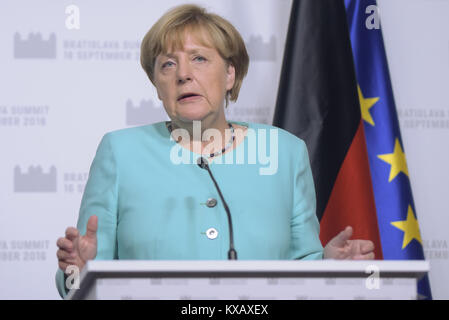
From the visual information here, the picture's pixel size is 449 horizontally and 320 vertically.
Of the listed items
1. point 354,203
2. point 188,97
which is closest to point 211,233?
point 188,97

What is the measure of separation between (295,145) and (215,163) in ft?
0.99

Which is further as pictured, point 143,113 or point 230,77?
point 143,113

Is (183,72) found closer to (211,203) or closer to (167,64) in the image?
(167,64)

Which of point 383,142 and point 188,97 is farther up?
point 188,97

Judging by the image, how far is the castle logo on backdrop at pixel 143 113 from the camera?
3.19 metres

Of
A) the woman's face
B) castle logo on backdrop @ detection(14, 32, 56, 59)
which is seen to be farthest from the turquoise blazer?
castle logo on backdrop @ detection(14, 32, 56, 59)

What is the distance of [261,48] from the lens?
3.31 metres

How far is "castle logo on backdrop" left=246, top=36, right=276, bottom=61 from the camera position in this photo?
3.30m

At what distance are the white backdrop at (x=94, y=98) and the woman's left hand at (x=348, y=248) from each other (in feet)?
5.24

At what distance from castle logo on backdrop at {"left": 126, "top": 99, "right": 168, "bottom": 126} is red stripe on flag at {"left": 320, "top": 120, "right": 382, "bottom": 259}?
864 mm

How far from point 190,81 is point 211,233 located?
49cm

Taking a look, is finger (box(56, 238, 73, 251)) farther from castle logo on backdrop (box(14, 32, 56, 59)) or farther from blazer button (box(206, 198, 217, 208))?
castle logo on backdrop (box(14, 32, 56, 59))

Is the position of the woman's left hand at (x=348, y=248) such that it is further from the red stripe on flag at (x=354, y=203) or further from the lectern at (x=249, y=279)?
the red stripe on flag at (x=354, y=203)
